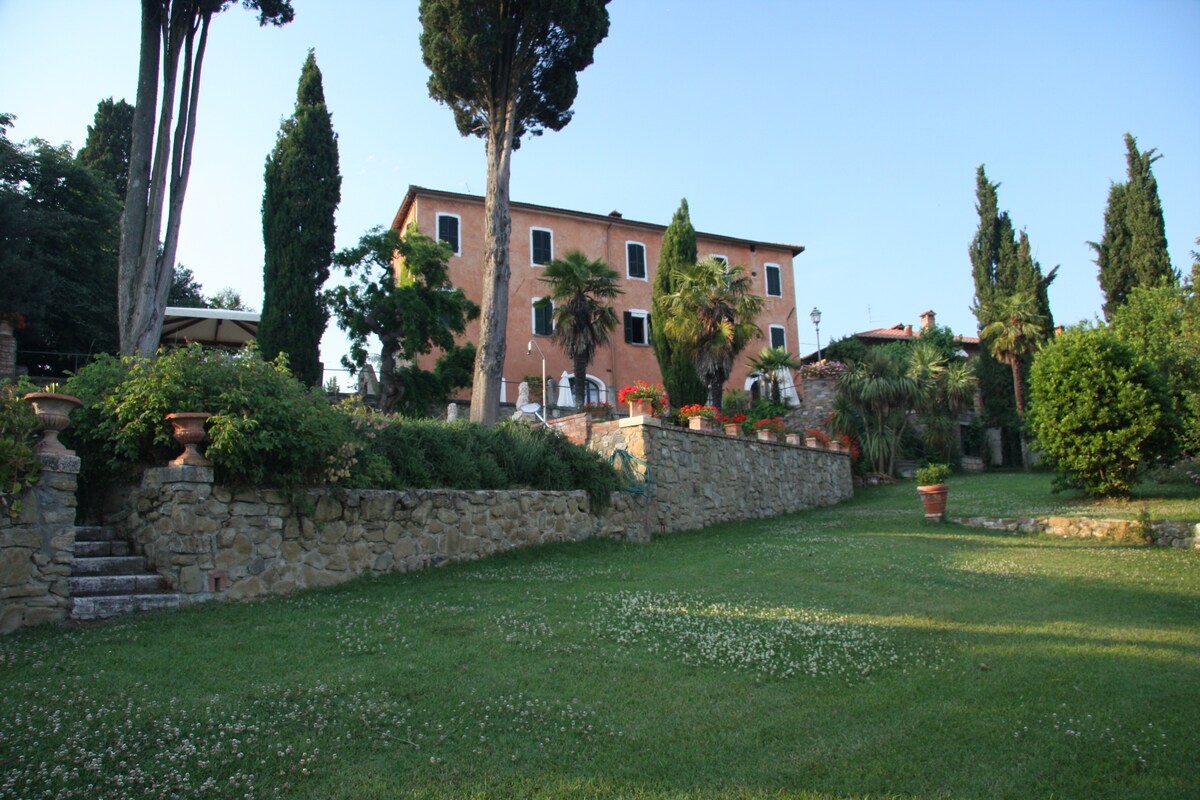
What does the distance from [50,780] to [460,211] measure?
89.9ft

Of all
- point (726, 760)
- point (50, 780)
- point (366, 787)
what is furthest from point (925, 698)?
point (50, 780)

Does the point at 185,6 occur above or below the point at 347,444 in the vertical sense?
above

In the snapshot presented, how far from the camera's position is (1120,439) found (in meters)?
14.6

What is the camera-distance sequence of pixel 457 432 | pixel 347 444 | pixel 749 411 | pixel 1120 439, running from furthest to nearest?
pixel 749 411 < pixel 1120 439 < pixel 457 432 < pixel 347 444

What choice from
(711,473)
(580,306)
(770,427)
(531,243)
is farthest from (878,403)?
(531,243)

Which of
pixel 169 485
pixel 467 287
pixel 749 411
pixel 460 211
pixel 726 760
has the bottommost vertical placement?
pixel 726 760

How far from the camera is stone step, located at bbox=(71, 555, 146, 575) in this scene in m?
6.89

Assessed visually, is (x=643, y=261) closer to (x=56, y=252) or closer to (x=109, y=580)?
(x=56, y=252)

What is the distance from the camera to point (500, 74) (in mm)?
16500

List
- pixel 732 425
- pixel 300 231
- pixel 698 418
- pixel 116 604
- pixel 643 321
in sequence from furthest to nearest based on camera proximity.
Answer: pixel 643 321 → pixel 300 231 → pixel 732 425 → pixel 698 418 → pixel 116 604

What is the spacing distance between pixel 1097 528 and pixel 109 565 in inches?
549

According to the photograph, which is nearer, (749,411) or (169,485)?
(169,485)

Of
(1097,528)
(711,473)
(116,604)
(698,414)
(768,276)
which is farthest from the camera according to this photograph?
(768,276)

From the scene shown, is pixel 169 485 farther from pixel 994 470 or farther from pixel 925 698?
pixel 994 470
